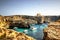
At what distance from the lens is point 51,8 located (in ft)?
20.0

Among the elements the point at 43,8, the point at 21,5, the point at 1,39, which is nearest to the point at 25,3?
the point at 21,5

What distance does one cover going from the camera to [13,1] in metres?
5.94

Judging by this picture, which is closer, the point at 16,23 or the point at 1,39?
the point at 1,39

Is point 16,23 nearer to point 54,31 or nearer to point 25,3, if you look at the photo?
point 25,3

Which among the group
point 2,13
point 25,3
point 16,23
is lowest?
point 16,23

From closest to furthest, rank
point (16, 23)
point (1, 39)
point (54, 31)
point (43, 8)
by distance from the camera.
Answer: point (1, 39) < point (54, 31) < point (43, 8) < point (16, 23)

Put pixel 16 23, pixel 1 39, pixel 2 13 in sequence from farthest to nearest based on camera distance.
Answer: pixel 16 23
pixel 2 13
pixel 1 39

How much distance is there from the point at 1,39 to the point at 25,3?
2.39m

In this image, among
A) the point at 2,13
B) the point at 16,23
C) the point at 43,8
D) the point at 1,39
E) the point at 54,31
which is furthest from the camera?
the point at 16,23

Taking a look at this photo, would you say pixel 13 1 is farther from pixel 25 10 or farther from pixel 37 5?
pixel 37 5

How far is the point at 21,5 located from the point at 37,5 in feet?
2.22

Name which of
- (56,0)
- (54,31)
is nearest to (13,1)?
(56,0)

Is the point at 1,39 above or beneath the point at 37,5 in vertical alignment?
beneath

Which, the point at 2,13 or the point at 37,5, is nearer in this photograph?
the point at 2,13
